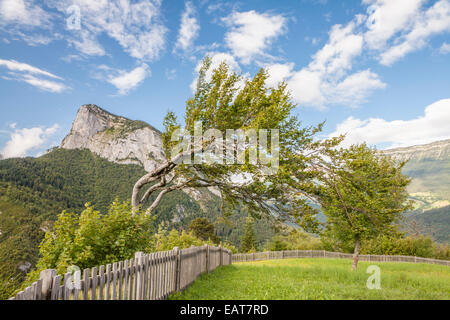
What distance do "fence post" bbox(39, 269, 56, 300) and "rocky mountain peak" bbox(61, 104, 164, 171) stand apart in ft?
447

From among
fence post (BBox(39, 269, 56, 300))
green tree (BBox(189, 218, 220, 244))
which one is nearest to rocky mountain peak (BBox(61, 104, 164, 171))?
green tree (BBox(189, 218, 220, 244))

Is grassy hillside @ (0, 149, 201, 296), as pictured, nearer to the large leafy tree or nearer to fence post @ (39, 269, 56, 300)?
the large leafy tree

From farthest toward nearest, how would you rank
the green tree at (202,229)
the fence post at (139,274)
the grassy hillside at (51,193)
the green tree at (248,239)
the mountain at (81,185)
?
1. the mountain at (81,185)
2. the grassy hillside at (51,193)
3. the green tree at (202,229)
4. the green tree at (248,239)
5. the fence post at (139,274)

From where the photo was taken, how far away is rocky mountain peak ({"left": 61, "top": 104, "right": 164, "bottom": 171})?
150 metres

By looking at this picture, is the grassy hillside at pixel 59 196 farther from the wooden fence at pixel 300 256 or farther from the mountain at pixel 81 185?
the wooden fence at pixel 300 256

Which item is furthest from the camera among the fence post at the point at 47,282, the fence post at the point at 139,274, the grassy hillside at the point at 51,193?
the grassy hillside at the point at 51,193

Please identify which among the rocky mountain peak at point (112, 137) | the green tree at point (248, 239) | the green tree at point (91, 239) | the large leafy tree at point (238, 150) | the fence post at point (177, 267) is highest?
the rocky mountain peak at point (112, 137)

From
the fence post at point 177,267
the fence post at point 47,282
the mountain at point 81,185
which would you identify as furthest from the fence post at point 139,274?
the mountain at point 81,185

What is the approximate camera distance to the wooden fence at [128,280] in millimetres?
2982

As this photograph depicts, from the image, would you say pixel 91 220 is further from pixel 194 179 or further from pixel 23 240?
pixel 23 240

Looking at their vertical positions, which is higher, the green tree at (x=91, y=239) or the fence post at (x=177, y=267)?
the green tree at (x=91, y=239)

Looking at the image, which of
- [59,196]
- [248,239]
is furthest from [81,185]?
[248,239]

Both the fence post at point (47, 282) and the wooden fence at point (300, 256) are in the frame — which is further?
the wooden fence at point (300, 256)

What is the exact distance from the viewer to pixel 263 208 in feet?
40.8
